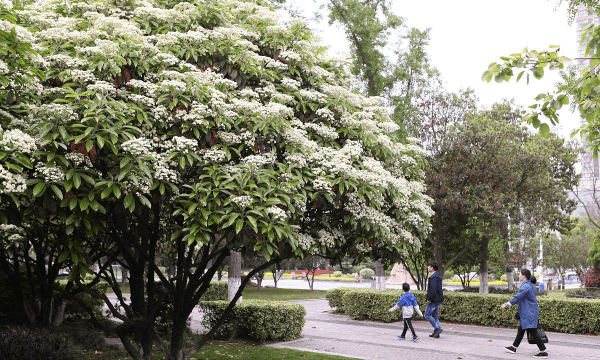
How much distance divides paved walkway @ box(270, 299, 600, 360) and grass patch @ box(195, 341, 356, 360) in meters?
0.62

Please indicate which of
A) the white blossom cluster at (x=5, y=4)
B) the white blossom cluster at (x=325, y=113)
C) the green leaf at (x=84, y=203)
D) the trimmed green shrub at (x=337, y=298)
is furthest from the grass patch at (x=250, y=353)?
the trimmed green shrub at (x=337, y=298)

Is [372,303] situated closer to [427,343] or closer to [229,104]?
[427,343]

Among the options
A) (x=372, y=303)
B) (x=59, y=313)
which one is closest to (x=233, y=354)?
(x=59, y=313)

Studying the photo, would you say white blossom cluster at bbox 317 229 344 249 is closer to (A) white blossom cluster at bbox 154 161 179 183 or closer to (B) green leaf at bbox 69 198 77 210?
(A) white blossom cluster at bbox 154 161 179 183

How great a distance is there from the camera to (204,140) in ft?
20.8

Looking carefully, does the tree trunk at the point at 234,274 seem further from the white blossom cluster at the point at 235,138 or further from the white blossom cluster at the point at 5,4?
the white blossom cluster at the point at 5,4

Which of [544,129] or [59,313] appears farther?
[59,313]

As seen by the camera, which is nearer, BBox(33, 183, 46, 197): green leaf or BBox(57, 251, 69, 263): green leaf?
BBox(33, 183, 46, 197): green leaf

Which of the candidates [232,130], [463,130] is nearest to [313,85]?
[232,130]

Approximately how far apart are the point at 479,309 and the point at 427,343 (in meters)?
4.50

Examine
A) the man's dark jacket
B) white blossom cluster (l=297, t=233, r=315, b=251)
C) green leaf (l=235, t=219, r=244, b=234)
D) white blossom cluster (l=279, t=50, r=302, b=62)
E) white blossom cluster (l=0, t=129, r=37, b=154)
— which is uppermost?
white blossom cluster (l=279, t=50, r=302, b=62)

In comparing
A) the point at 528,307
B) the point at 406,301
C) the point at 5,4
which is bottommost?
the point at 406,301

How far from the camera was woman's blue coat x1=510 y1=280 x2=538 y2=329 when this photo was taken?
10.3 meters

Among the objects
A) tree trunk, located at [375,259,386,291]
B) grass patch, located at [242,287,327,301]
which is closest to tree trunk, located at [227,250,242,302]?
tree trunk, located at [375,259,386,291]
